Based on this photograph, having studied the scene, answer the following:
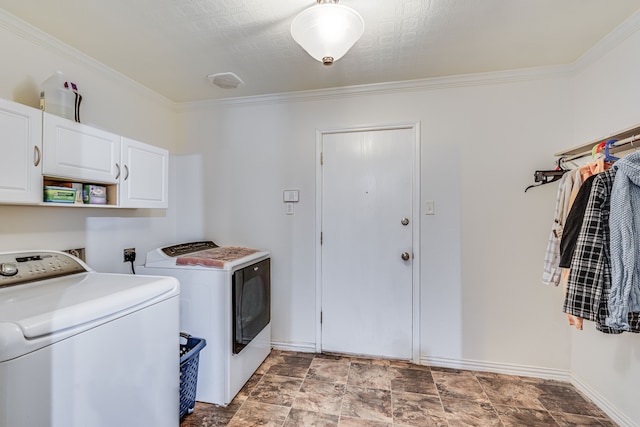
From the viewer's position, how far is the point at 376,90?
7.73 ft

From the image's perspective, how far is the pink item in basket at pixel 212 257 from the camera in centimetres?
186

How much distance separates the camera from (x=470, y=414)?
1.73 m

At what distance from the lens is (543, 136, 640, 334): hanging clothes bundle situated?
120 cm

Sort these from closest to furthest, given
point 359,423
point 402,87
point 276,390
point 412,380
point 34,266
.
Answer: point 34,266, point 359,423, point 276,390, point 412,380, point 402,87

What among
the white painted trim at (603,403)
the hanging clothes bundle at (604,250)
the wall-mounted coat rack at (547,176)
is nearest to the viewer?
the hanging clothes bundle at (604,250)

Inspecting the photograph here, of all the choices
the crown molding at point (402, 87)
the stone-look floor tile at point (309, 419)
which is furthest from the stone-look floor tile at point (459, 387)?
the crown molding at point (402, 87)

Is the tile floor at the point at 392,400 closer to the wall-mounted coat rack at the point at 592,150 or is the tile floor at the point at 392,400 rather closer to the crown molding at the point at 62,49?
the wall-mounted coat rack at the point at 592,150

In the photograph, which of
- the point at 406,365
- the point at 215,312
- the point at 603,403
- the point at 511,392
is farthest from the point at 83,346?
the point at 603,403

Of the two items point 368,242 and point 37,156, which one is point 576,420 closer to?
point 368,242

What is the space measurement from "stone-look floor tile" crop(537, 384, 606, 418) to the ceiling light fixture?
2.48 meters

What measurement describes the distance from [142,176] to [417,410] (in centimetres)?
241

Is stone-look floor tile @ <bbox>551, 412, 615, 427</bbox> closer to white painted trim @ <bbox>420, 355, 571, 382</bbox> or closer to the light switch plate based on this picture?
white painted trim @ <bbox>420, 355, 571, 382</bbox>

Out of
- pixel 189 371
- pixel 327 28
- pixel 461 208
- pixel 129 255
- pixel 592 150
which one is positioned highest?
pixel 327 28

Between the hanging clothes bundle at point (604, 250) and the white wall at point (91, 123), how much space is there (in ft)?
8.86
